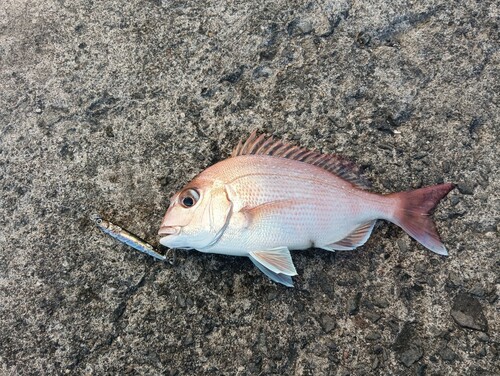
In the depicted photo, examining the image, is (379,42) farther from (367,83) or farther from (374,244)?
(374,244)

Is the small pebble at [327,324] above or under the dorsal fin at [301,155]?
under

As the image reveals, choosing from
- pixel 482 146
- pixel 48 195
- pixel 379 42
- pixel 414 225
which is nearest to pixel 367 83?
pixel 379 42

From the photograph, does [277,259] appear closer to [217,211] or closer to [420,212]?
[217,211]

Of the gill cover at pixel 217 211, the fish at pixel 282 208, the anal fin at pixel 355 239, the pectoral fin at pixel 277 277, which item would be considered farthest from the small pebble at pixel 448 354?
the gill cover at pixel 217 211

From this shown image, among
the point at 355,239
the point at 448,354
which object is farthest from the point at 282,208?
the point at 448,354

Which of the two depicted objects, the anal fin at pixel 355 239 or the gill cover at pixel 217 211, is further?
the anal fin at pixel 355 239

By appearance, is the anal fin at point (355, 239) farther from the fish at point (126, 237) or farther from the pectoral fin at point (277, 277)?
the fish at point (126, 237)
